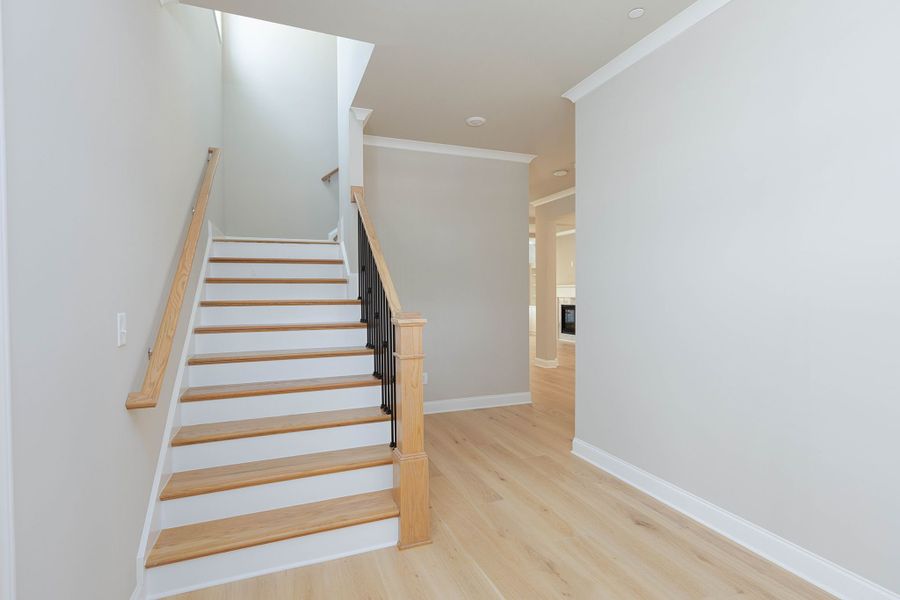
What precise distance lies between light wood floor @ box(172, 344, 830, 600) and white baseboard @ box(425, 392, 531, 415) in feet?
4.57

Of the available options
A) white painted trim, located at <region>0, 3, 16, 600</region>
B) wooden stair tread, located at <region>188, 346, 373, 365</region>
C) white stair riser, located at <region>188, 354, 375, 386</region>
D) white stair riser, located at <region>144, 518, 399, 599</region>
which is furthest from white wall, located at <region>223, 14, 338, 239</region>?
white painted trim, located at <region>0, 3, 16, 600</region>

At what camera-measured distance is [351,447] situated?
8.08 feet

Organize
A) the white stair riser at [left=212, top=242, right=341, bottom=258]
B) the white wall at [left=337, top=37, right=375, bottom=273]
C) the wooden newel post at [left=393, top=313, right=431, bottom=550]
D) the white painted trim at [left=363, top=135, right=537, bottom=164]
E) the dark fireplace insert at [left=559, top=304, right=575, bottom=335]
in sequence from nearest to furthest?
1. the wooden newel post at [left=393, top=313, right=431, bottom=550]
2. the white wall at [left=337, top=37, right=375, bottom=273]
3. the white stair riser at [left=212, top=242, right=341, bottom=258]
4. the white painted trim at [left=363, top=135, right=537, bottom=164]
5. the dark fireplace insert at [left=559, top=304, right=575, bottom=335]

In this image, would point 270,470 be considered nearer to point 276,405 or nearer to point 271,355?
point 276,405

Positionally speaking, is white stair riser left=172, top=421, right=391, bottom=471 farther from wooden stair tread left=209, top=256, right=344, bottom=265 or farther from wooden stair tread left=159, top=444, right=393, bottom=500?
wooden stair tread left=209, top=256, right=344, bottom=265

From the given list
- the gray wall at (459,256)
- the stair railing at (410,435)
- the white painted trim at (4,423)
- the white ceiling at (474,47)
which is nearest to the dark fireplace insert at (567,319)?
the gray wall at (459,256)

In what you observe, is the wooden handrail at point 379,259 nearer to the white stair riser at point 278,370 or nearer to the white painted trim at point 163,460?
the white stair riser at point 278,370

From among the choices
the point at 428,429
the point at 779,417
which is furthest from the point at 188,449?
the point at 779,417

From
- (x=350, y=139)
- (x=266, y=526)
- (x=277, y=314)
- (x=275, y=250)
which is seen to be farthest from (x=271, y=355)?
(x=350, y=139)

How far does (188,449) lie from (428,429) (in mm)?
2076

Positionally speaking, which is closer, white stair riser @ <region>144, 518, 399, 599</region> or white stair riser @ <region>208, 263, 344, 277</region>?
white stair riser @ <region>144, 518, 399, 599</region>

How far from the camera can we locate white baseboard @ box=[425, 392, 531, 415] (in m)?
4.41

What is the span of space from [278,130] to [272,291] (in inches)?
110

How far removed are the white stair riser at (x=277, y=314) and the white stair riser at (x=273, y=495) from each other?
4.63 ft
